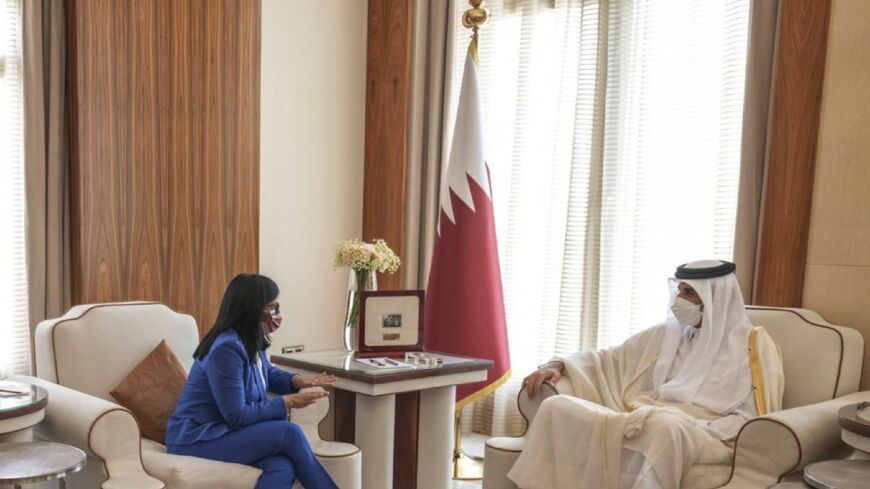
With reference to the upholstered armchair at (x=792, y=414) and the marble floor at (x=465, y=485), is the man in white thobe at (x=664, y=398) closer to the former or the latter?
the upholstered armchair at (x=792, y=414)

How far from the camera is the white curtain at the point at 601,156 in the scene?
12.8 feet

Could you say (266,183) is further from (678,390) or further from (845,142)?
(845,142)

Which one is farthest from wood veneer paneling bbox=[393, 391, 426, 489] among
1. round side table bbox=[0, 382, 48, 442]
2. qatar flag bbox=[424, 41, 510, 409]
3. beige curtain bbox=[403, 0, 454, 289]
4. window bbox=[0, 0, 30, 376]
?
window bbox=[0, 0, 30, 376]


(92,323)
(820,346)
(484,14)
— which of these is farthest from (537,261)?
(92,323)

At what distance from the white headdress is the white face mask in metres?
0.03

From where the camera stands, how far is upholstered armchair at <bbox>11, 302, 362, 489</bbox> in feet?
8.00

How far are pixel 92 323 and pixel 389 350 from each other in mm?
1196

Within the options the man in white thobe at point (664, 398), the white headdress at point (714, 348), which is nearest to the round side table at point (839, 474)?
the man in white thobe at point (664, 398)

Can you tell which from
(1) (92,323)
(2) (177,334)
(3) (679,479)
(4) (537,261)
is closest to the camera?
(3) (679,479)

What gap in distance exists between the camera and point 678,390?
10.3 feet

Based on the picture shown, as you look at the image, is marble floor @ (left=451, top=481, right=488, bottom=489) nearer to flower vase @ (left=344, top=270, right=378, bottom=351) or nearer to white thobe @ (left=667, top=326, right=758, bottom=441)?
flower vase @ (left=344, top=270, right=378, bottom=351)

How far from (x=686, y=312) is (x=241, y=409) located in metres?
1.79

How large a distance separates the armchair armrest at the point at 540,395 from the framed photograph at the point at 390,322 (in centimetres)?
52

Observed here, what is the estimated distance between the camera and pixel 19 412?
2.34 metres
